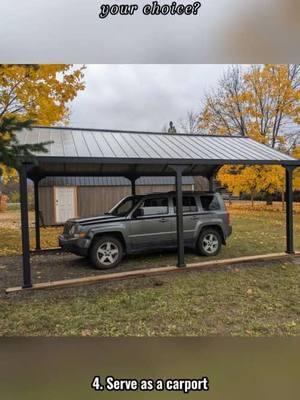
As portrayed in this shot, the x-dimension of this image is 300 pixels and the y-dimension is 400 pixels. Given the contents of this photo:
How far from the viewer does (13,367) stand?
10.8 feet

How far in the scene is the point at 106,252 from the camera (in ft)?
23.4

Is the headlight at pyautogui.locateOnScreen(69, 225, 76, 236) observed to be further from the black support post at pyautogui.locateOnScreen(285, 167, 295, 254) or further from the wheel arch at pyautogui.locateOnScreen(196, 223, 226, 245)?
the black support post at pyautogui.locateOnScreen(285, 167, 295, 254)

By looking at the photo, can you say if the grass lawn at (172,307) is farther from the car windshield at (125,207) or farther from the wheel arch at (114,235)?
the car windshield at (125,207)

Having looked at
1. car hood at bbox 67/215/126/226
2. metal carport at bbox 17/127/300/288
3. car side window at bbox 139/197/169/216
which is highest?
metal carport at bbox 17/127/300/288

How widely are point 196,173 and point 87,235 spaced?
5585 millimetres

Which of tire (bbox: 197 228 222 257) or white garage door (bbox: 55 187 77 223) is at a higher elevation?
white garage door (bbox: 55 187 77 223)

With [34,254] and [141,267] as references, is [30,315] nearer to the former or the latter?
[141,267]

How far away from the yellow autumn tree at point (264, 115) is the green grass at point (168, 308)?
12985mm

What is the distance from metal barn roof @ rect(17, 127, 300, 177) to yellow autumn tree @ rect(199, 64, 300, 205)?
30.5ft

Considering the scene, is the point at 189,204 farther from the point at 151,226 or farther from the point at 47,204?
the point at 47,204

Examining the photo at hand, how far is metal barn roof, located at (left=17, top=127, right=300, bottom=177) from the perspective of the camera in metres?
6.41

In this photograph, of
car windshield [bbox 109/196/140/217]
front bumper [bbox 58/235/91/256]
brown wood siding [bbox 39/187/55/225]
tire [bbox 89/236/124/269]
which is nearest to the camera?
front bumper [bbox 58/235/91/256]

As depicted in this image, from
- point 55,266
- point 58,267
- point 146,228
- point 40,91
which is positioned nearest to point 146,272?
point 146,228

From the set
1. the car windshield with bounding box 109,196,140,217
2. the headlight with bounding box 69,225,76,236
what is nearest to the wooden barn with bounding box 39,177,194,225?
the car windshield with bounding box 109,196,140,217
